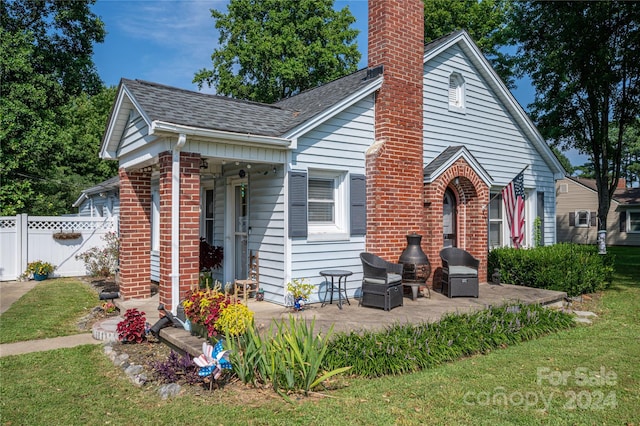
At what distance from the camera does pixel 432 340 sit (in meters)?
5.61

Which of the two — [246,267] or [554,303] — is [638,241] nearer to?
[554,303]

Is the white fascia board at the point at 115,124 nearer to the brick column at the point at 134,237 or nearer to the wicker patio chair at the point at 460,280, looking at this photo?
the brick column at the point at 134,237

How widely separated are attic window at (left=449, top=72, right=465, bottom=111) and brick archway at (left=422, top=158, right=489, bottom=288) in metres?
2.06

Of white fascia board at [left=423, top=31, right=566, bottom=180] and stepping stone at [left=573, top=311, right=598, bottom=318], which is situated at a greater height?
white fascia board at [left=423, top=31, right=566, bottom=180]

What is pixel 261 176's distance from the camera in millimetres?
8484

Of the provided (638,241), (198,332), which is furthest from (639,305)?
(638,241)

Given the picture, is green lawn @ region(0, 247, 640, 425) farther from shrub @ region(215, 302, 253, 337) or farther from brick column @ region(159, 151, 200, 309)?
brick column @ region(159, 151, 200, 309)

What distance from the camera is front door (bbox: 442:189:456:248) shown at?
10.3 meters

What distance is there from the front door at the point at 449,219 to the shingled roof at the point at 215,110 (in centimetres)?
349

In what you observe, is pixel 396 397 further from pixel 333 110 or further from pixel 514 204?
pixel 514 204

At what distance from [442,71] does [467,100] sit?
3.97 ft

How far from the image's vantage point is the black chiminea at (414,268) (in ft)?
26.8

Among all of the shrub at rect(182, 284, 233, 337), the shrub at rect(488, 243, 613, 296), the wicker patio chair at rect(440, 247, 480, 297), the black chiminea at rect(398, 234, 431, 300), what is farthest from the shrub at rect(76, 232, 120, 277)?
the shrub at rect(488, 243, 613, 296)

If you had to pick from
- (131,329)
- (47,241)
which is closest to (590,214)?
(47,241)
